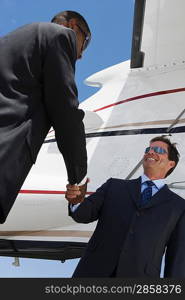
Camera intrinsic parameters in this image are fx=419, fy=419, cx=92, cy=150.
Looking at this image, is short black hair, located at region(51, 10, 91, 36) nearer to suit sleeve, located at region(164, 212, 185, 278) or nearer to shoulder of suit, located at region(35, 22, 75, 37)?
shoulder of suit, located at region(35, 22, 75, 37)

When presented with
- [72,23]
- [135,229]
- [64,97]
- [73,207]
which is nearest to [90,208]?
[73,207]

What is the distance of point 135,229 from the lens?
7.84 feet

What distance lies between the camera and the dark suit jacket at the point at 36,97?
1.70 meters

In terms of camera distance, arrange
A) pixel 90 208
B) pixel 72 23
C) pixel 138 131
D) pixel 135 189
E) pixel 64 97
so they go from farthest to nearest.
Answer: pixel 138 131
pixel 135 189
pixel 90 208
pixel 72 23
pixel 64 97

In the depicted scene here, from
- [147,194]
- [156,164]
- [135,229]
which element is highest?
[156,164]

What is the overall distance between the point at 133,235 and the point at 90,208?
300 millimetres

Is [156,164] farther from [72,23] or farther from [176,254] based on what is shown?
[72,23]

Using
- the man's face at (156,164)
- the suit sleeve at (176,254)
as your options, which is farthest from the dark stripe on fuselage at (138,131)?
the suit sleeve at (176,254)

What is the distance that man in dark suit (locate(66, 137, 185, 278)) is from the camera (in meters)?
2.32

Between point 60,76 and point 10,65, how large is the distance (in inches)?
8.5

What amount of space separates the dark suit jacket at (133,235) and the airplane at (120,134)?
1776 millimetres

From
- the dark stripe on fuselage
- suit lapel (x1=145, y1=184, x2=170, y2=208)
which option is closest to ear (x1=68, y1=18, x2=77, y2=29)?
suit lapel (x1=145, y1=184, x2=170, y2=208)

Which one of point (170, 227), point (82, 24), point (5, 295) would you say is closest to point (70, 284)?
point (5, 295)

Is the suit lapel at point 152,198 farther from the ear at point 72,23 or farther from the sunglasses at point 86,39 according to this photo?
the ear at point 72,23
